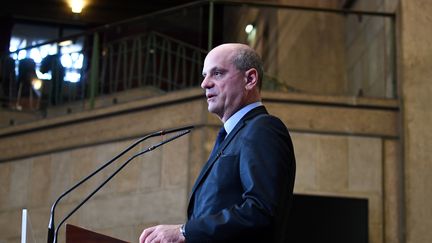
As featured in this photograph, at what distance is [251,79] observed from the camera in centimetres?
312

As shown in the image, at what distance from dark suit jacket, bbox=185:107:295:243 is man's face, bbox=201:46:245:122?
0.29 ft

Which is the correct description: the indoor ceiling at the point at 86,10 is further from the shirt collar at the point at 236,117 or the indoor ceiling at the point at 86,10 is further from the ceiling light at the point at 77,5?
the shirt collar at the point at 236,117

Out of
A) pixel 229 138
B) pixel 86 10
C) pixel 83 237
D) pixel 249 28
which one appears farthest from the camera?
pixel 86 10

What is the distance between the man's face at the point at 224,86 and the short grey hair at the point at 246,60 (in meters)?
0.02

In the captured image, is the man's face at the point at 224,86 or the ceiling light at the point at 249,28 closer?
the man's face at the point at 224,86

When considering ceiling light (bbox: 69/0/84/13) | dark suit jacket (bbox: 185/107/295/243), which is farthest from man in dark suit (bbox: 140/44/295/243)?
ceiling light (bbox: 69/0/84/13)

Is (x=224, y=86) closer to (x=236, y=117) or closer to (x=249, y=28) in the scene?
(x=236, y=117)

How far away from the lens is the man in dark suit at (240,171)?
2.73m

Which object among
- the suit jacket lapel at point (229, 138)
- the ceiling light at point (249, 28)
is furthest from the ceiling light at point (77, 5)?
the suit jacket lapel at point (229, 138)

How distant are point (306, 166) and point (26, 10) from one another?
26.5ft

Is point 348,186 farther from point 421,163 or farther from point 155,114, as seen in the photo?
point 155,114

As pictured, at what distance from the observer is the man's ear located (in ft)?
10.2

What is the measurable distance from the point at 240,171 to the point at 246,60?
1.48 ft

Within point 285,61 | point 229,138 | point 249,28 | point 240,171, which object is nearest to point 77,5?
point 249,28
